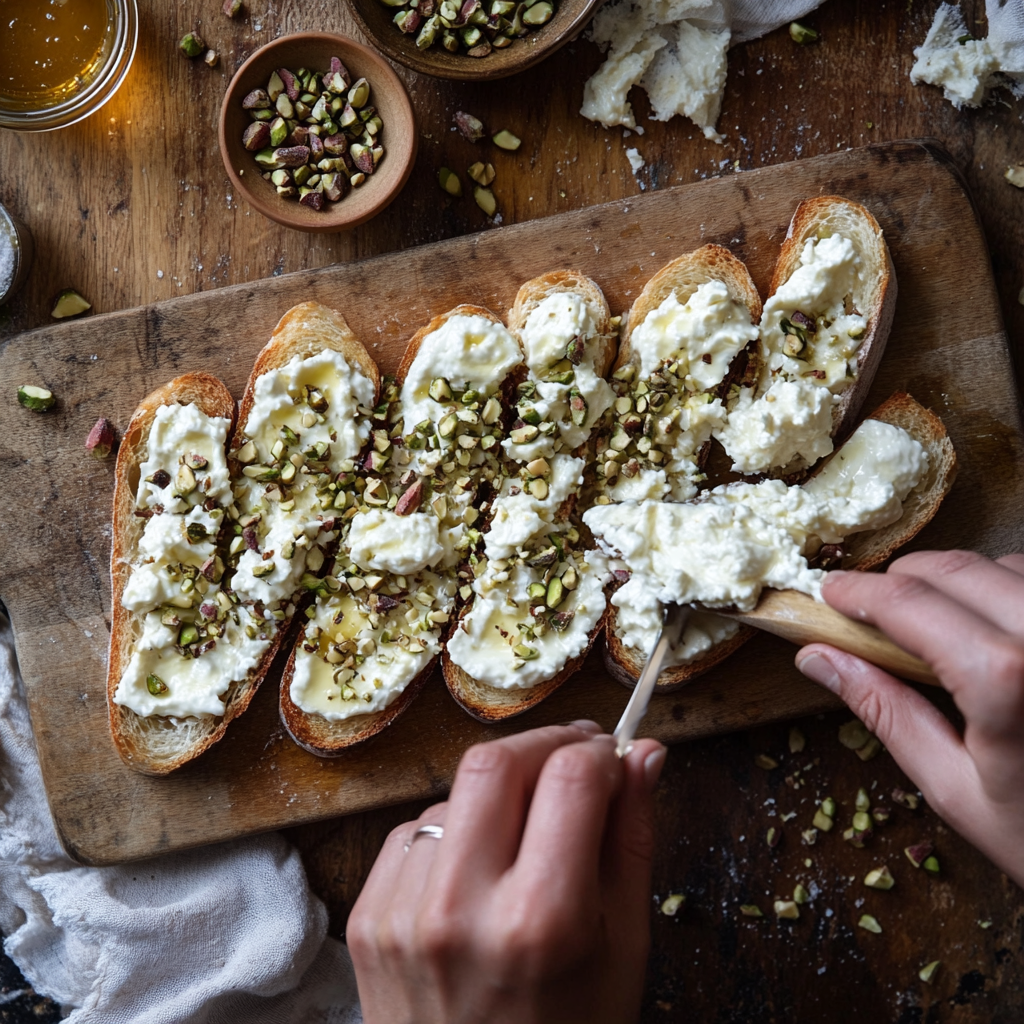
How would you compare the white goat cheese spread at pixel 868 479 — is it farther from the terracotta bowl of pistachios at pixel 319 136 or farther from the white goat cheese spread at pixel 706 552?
the terracotta bowl of pistachios at pixel 319 136

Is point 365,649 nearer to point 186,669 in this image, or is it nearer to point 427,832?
point 186,669

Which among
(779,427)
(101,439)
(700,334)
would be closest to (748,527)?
(779,427)

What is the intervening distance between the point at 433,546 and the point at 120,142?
154 cm

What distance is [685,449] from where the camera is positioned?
7.47 feet

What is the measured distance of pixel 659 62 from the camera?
2.51 metres

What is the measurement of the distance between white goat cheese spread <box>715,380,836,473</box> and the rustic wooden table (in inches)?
28.9

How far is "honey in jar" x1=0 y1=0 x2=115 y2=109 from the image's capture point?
2.45m

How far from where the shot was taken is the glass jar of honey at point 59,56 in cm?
245

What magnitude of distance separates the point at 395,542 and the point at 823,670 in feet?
3.43

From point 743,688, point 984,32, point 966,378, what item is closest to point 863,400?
point 966,378

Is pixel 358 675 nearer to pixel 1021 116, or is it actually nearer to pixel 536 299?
pixel 536 299

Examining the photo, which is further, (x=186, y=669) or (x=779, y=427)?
(x=186, y=669)

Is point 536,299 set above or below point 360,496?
above

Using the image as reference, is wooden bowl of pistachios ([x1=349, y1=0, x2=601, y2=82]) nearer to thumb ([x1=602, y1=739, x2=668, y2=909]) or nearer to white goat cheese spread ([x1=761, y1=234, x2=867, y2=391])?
white goat cheese spread ([x1=761, y1=234, x2=867, y2=391])
